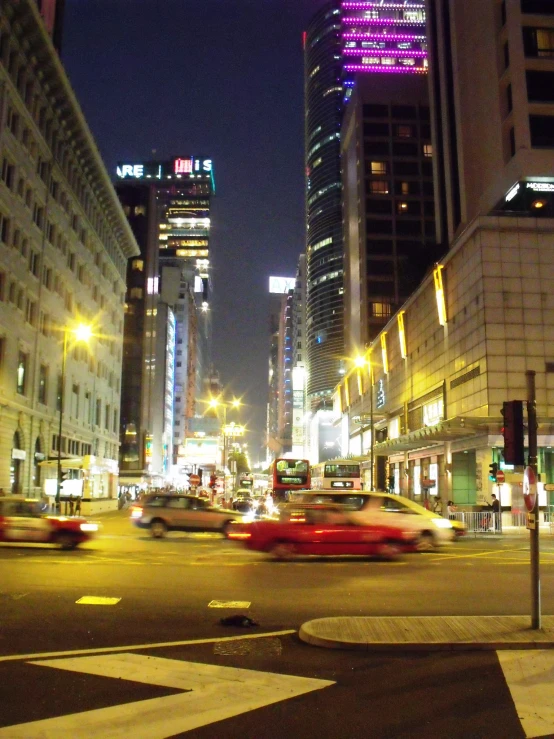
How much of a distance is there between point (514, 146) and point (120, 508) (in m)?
46.1

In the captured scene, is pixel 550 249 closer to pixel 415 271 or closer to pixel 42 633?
pixel 415 271

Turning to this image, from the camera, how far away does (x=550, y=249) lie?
136 feet

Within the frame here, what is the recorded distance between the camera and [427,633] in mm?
9172

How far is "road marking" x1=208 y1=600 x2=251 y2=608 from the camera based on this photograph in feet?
38.8

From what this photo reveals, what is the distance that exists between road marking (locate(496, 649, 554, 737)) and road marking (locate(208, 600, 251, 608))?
4.94 meters

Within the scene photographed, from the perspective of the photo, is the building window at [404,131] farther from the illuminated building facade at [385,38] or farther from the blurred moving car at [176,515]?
the blurred moving car at [176,515]

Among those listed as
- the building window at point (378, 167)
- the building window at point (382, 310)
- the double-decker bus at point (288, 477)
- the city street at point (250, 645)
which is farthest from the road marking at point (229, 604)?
the building window at point (378, 167)

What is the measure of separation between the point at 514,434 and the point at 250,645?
15.3ft

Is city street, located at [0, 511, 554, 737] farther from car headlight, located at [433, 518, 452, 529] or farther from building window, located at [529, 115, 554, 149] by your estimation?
building window, located at [529, 115, 554, 149]

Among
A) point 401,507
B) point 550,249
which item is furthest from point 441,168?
point 401,507

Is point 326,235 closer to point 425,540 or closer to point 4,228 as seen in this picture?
point 4,228

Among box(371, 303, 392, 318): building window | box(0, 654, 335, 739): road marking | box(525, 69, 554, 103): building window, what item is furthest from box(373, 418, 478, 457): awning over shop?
box(371, 303, 392, 318): building window

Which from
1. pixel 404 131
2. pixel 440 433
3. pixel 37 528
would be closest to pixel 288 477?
A: pixel 440 433

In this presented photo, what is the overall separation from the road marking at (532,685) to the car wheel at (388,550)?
11.2 meters
